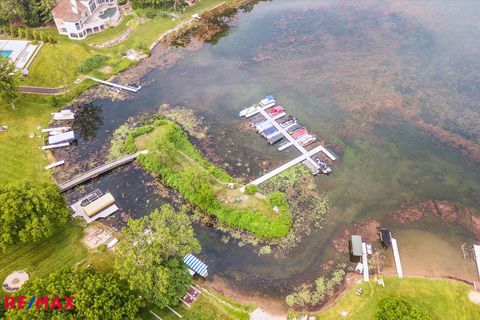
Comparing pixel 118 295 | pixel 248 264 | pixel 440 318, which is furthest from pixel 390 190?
pixel 118 295

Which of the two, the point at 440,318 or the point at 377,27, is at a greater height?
the point at 377,27

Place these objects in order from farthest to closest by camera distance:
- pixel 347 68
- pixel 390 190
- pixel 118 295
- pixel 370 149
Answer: pixel 347 68 < pixel 370 149 < pixel 390 190 < pixel 118 295

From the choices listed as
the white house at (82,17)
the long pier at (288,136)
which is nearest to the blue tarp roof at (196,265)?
the long pier at (288,136)

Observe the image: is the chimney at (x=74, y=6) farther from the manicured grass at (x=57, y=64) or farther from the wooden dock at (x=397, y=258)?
the wooden dock at (x=397, y=258)

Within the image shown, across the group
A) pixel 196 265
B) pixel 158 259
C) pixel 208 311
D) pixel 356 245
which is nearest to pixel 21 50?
pixel 158 259

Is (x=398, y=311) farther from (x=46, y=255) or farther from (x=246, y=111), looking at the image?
(x=46, y=255)

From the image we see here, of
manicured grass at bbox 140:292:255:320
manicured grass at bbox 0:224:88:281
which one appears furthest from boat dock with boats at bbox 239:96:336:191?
manicured grass at bbox 0:224:88:281

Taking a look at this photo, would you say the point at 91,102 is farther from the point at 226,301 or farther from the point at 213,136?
the point at 226,301
